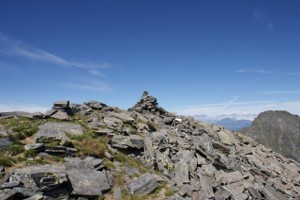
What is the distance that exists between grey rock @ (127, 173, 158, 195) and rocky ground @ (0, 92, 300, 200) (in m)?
0.09

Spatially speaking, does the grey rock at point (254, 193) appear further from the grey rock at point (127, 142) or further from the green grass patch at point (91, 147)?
the green grass patch at point (91, 147)

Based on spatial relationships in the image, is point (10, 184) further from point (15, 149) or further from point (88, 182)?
point (15, 149)

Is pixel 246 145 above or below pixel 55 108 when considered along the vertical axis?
below

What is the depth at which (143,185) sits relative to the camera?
24922 mm

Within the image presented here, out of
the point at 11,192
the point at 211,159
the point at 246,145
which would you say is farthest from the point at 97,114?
the point at 246,145

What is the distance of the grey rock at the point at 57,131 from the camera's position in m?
→ 29.0

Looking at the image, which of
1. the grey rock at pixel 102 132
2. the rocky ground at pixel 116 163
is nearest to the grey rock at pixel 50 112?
the rocky ground at pixel 116 163

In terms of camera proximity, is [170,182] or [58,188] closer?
[58,188]

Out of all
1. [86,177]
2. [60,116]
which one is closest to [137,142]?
[60,116]

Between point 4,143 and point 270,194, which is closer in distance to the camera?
point 4,143

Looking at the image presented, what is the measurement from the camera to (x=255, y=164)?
4319 cm

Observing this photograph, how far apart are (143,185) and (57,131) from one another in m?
12.6

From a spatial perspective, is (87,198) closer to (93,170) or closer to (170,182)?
(93,170)

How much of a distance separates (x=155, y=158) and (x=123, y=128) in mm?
8388
